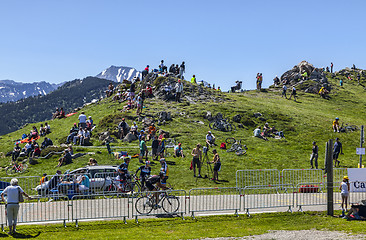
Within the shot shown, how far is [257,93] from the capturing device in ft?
224

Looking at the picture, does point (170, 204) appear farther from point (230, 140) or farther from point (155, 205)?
point (230, 140)

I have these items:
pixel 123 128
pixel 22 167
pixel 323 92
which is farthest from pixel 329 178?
pixel 323 92

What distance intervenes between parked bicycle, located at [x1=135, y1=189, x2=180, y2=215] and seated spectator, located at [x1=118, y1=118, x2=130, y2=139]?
64.7ft

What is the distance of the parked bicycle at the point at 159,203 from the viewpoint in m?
16.9

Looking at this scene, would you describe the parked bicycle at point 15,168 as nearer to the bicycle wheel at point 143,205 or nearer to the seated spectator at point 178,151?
the seated spectator at point 178,151

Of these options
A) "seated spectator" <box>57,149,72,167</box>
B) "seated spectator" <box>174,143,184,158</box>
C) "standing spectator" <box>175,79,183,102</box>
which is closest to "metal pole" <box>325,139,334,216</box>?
"seated spectator" <box>174,143,184,158</box>

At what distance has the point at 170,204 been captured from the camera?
17219 millimetres

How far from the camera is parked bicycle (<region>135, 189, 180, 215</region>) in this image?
16.9m

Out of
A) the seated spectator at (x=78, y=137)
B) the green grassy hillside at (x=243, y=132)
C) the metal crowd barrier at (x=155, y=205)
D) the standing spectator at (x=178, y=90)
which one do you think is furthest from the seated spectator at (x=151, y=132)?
the metal crowd barrier at (x=155, y=205)

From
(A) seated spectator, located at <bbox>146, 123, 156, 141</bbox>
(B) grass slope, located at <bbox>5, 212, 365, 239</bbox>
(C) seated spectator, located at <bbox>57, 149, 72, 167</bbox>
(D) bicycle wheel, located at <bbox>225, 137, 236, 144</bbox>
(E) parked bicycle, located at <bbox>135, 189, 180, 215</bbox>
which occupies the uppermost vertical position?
(A) seated spectator, located at <bbox>146, 123, 156, 141</bbox>

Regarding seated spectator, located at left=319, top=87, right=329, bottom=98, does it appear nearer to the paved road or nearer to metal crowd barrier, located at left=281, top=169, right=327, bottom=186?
metal crowd barrier, located at left=281, top=169, right=327, bottom=186

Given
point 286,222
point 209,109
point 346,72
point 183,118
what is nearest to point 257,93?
point 209,109

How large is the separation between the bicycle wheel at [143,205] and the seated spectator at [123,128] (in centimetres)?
1993

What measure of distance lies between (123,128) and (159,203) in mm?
20129
